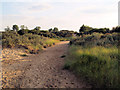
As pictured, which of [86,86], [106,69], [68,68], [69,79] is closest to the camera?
[86,86]

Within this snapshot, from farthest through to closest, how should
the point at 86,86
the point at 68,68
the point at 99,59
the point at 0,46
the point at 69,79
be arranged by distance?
the point at 0,46 → the point at 68,68 → the point at 99,59 → the point at 69,79 → the point at 86,86

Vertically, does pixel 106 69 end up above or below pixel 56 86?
above

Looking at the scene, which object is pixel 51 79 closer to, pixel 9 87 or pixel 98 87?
pixel 9 87

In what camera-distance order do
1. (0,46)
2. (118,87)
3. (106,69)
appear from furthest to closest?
(0,46), (106,69), (118,87)

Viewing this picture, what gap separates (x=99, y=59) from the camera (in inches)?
191

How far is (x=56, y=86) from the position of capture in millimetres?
3715

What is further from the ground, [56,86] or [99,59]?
[99,59]

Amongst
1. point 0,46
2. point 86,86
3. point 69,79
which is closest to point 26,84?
point 69,79

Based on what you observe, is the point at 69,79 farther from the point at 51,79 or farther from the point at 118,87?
the point at 118,87

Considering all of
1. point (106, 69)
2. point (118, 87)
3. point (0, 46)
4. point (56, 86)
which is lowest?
point (56, 86)

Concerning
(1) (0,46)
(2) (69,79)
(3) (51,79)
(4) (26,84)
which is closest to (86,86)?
(2) (69,79)

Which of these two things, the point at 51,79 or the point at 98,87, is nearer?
the point at 98,87

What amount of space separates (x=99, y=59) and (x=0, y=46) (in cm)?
999

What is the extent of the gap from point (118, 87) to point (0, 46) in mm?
10964
